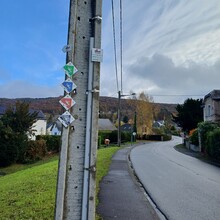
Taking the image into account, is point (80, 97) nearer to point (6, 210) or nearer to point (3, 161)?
point (6, 210)

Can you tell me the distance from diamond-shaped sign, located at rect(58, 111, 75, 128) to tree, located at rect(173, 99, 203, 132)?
52.4 metres

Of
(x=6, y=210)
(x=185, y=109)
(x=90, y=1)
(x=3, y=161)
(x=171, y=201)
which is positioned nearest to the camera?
(x=90, y=1)

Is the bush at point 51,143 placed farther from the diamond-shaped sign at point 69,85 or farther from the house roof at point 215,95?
the diamond-shaped sign at point 69,85

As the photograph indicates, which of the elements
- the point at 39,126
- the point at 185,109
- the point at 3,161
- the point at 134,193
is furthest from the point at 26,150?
the point at 185,109

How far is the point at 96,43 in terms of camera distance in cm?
414

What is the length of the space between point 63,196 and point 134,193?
492 centimetres

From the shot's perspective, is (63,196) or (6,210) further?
(6,210)

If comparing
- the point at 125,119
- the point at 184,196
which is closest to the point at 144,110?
the point at 125,119

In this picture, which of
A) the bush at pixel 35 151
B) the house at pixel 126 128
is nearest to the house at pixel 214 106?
the bush at pixel 35 151

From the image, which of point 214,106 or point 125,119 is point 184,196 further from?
point 125,119

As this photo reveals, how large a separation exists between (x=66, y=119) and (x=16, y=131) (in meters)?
22.0

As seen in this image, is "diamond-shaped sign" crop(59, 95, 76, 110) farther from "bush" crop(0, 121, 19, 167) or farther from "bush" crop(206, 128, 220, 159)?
"bush" crop(0, 121, 19, 167)

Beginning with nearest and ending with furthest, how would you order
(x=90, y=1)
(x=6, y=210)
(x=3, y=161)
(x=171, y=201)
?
(x=90, y=1) < (x=6, y=210) < (x=171, y=201) < (x=3, y=161)

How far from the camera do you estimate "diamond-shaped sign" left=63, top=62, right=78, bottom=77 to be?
3.97 metres
